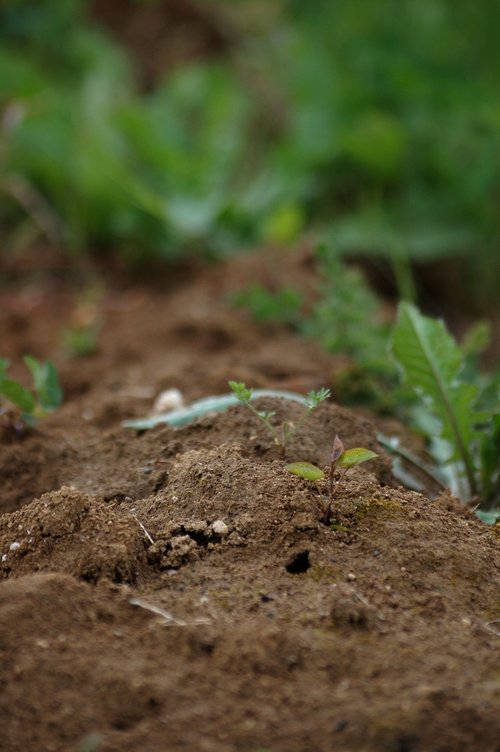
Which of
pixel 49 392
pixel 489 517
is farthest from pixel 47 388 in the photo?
pixel 489 517

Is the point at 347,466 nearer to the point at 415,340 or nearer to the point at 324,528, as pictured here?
the point at 324,528

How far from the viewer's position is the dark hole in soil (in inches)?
60.3

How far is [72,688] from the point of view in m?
1.28

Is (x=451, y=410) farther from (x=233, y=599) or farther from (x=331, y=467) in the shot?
(x=233, y=599)

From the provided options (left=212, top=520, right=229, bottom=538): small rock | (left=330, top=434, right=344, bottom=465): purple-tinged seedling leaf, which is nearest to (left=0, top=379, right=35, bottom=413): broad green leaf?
(left=212, top=520, right=229, bottom=538): small rock

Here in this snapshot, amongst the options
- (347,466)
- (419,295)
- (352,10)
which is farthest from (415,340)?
(352,10)

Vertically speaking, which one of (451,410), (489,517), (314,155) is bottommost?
(489,517)

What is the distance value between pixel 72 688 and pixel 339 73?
3.75m

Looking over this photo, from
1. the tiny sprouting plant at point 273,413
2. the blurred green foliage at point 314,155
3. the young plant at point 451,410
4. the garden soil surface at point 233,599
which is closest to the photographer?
the garden soil surface at point 233,599

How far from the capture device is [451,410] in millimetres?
1976

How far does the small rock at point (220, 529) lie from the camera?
159 centimetres

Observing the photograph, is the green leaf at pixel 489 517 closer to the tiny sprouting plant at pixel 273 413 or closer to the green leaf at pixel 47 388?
the tiny sprouting plant at pixel 273 413

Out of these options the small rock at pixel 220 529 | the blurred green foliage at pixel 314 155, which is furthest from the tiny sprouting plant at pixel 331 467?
the blurred green foliage at pixel 314 155

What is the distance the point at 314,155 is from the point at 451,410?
7.85 ft
